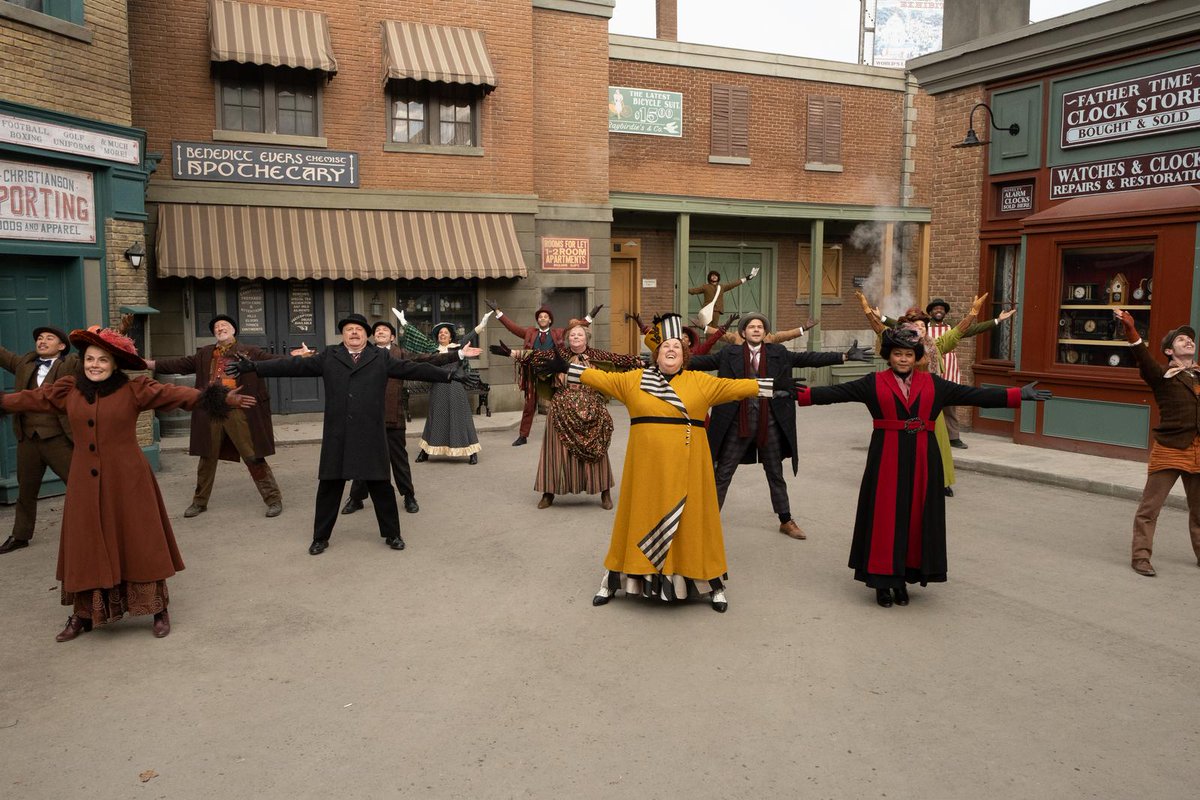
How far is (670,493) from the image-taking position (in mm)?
6008

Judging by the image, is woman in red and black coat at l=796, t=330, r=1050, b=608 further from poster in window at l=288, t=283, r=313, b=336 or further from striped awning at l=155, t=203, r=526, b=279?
poster in window at l=288, t=283, r=313, b=336

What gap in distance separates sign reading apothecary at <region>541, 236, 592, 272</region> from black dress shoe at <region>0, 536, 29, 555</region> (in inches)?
431

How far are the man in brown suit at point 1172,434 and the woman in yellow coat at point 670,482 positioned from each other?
131 inches

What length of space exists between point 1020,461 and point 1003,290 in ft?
11.5

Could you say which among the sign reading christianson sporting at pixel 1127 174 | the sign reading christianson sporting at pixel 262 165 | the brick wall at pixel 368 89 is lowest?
the sign reading christianson sporting at pixel 1127 174

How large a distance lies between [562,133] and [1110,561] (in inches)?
501

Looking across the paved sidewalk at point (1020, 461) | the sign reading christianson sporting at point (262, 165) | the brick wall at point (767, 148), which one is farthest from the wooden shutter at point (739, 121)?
the sign reading christianson sporting at point (262, 165)

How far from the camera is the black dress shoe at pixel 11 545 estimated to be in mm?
7785

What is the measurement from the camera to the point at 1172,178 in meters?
11.2

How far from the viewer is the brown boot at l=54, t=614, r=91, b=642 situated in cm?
575

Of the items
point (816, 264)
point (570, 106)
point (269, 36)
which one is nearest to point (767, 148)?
point (816, 264)

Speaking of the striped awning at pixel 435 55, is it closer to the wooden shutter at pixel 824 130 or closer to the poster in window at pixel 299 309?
the poster in window at pixel 299 309

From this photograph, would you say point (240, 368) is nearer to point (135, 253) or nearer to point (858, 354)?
point (858, 354)

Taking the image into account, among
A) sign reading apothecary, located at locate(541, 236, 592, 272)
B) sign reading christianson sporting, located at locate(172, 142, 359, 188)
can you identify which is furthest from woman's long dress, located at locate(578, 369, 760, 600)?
sign reading apothecary, located at locate(541, 236, 592, 272)
